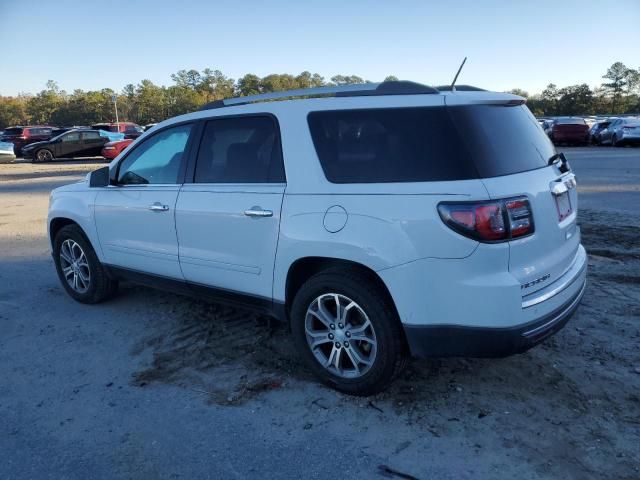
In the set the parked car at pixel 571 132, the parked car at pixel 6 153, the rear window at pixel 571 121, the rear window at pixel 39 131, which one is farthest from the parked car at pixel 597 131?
the rear window at pixel 39 131

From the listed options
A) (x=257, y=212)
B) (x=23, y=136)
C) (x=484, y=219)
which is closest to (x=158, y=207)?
(x=257, y=212)

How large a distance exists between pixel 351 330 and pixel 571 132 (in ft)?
95.8

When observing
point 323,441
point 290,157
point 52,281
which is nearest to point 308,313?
point 323,441

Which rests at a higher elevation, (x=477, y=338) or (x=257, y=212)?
(x=257, y=212)

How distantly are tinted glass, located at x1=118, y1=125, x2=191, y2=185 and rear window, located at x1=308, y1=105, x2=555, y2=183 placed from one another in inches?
54.8

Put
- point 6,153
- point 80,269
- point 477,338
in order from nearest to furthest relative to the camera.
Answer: point 477,338
point 80,269
point 6,153

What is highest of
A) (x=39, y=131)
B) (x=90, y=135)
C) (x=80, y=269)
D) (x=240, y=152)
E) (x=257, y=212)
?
(x=39, y=131)

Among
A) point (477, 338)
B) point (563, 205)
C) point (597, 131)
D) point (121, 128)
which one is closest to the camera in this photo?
point (477, 338)

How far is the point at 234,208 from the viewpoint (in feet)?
12.1

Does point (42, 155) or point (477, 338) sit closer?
point (477, 338)

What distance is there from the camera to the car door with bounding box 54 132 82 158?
26.2 metres

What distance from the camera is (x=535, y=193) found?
295 centimetres

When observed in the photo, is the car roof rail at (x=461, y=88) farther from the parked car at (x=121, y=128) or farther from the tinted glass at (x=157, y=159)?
the parked car at (x=121, y=128)

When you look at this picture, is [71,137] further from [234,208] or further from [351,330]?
[351,330]
